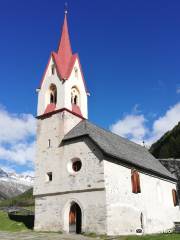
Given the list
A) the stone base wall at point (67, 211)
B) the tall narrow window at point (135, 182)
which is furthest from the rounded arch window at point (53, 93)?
the tall narrow window at point (135, 182)

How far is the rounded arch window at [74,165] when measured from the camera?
89.0 ft

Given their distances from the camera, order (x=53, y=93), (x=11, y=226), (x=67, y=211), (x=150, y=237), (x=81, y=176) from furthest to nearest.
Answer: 1. (x=53, y=93)
2. (x=11, y=226)
3. (x=67, y=211)
4. (x=81, y=176)
5. (x=150, y=237)

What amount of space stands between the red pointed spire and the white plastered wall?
12.3 metres

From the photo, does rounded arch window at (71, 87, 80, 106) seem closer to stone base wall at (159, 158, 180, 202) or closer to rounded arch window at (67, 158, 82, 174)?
rounded arch window at (67, 158, 82, 174)

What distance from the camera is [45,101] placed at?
106 ft

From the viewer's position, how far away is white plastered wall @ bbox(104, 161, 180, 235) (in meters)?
24.9

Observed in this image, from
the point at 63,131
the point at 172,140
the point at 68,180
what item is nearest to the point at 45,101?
the point at 63,131

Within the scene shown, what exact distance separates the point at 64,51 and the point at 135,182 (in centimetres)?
1640

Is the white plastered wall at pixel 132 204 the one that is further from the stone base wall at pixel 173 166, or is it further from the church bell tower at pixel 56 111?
the stone base wall at pixel 173 166

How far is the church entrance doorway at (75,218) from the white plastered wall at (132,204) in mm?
3248

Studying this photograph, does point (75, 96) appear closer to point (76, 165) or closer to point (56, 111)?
point (56, 111)

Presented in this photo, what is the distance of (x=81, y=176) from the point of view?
85.9 ft

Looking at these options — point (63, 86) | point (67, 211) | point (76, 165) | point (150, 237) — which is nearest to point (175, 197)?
point (76, 165)

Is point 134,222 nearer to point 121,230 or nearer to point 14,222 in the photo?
point 121,230
